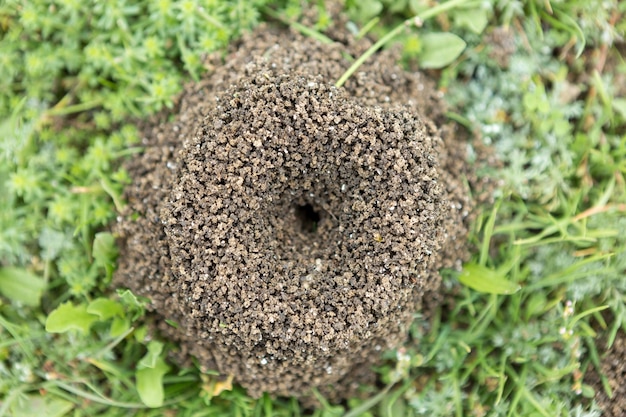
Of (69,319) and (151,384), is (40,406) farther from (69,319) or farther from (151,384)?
(151,384)

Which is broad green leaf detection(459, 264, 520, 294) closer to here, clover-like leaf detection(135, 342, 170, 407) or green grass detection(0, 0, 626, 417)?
green grass detection(0, 0, 626, 417)

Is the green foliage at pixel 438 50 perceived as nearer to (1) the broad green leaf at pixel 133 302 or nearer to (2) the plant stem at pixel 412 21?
(2) the plant stem at pixel 412 21

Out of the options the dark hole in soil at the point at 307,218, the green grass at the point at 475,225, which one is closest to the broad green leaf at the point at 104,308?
the green grass at the point at 475,225

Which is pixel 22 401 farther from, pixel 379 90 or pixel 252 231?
pixel 379 90

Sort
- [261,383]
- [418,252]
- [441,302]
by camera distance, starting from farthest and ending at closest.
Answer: [441,302], [261,383], [418,252]

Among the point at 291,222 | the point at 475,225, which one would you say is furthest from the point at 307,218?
the point at 475,225

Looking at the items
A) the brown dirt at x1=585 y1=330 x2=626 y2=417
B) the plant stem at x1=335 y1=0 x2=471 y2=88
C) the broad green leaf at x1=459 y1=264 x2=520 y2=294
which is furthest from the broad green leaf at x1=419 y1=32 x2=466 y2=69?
the brown dirt at x1=585 y1=330 x2=626 y2=417

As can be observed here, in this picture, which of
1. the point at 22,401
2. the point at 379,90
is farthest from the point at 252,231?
the point at 22,401

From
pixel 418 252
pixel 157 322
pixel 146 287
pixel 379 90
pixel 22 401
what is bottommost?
pixel 22 401
